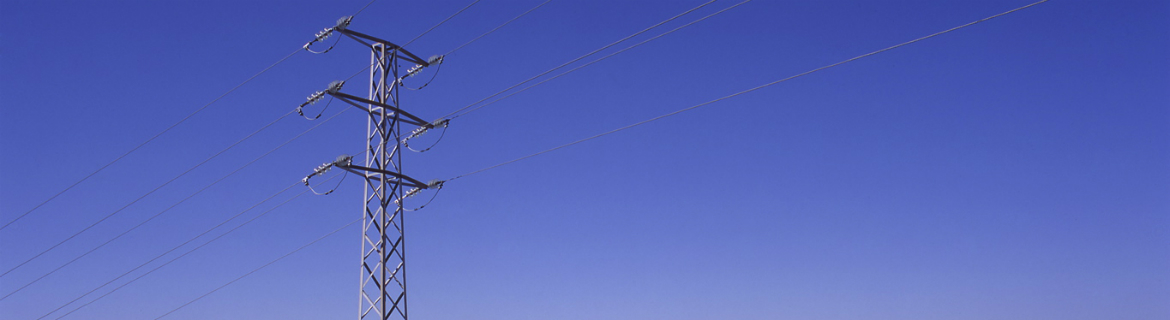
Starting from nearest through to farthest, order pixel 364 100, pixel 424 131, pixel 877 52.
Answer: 1. pixel 877 52
2. pixel 364 100
3. pixel 424 131

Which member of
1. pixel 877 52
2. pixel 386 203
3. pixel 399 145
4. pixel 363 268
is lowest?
pixel 877 52

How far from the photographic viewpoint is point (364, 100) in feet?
84.8

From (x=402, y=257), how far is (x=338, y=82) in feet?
19.1

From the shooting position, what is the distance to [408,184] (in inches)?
1065

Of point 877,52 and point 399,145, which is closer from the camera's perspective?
point 877,52

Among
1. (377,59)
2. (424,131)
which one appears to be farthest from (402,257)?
(377,59)

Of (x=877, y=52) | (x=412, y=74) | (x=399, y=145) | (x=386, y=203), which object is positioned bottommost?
(x=877, y=52)

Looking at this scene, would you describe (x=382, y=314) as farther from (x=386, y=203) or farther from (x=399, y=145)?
(x=399, y=145)

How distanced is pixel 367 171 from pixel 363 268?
113 inches

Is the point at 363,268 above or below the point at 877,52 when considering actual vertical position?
above

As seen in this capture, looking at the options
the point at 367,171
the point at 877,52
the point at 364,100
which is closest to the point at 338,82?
the point at 364,100

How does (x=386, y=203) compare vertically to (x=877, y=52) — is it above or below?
above

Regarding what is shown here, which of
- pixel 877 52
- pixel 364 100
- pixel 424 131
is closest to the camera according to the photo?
pixel 877 52

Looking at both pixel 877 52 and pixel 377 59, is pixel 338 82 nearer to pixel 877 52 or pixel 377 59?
pixel 377 59
